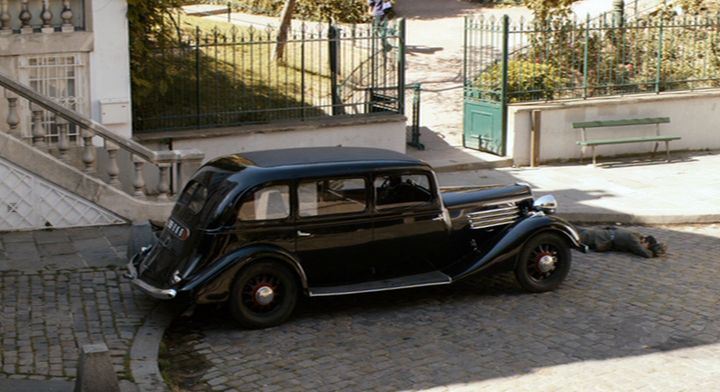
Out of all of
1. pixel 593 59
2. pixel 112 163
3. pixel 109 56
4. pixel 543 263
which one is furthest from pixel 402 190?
pixel 593 59

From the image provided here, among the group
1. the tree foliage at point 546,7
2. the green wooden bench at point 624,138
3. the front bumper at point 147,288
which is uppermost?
the tree foliage at point 546,7

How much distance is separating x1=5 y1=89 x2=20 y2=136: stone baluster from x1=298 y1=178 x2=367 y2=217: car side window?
4312mm

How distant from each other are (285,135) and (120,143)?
3.51 metres

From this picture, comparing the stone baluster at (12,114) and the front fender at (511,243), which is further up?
the stone baluster at (12,114)

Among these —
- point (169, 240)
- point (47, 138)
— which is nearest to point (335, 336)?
point (169, 240)

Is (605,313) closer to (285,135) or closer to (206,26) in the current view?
(285,135)

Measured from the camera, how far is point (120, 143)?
1316 cm

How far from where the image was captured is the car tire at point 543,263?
1129 centimetres

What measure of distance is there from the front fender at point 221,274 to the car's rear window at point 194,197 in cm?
65

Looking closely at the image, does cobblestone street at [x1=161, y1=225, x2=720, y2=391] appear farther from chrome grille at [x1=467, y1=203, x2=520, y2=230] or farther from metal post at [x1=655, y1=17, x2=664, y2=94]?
metal post at [x1=655, y1=17, x2=664, y2=94]

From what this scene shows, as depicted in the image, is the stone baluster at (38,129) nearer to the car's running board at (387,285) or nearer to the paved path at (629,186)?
the car's running board at (387,285)

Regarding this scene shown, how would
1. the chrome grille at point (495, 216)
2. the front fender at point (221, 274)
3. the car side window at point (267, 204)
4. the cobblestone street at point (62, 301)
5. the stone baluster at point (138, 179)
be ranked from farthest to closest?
1. the stone baluster at point (138, 179)
2. the chrome grille at point (495, 216)
3. the car side window at point (267, 204)
4. the front fender at point (221, 274)
5. the cobblestone street at point (62, 301)

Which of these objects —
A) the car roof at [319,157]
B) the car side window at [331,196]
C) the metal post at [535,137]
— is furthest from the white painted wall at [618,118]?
Result: the car side window at [331,196]

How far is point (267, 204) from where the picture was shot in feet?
34.0
